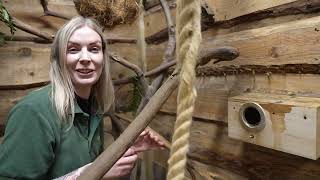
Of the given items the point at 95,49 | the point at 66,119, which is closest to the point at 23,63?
the point at 95,49

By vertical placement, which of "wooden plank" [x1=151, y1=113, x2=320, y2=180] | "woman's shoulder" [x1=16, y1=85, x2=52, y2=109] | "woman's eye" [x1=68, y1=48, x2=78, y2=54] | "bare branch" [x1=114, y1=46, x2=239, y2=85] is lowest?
"wooden plank" [x1=151, y1=113, x2=320, y2=180]

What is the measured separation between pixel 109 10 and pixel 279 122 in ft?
3.92

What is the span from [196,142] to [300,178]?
0.61 m

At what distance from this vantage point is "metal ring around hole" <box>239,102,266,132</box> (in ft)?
3.52

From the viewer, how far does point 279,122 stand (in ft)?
3.36

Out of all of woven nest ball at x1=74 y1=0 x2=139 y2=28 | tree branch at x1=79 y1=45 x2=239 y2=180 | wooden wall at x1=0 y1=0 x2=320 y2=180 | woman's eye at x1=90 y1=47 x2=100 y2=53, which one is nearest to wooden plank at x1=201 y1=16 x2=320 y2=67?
wooden wall at x1=0 y1=0 x2=320 y2=180

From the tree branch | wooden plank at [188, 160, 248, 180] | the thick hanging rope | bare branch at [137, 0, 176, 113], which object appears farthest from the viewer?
bare branch at [137, 0, 176, 113]

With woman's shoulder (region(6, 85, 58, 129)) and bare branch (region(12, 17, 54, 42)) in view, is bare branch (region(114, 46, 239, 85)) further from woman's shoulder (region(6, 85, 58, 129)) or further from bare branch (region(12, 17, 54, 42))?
bare branch (region(12, 17, 54, 42))

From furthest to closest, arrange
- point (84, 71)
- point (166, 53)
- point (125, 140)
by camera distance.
Answer: point (166, 53) → point (84, 71) → point (125, 140)

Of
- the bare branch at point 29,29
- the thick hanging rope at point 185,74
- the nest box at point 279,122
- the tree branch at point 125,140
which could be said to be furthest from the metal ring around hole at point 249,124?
the bare branch at point 29,29

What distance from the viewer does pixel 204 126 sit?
159 cm

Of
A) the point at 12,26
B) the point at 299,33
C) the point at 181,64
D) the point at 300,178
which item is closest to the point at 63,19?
the point at 12,26

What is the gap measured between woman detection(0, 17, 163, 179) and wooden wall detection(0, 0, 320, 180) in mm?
377

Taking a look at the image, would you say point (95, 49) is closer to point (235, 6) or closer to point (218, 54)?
point (218, 54)
